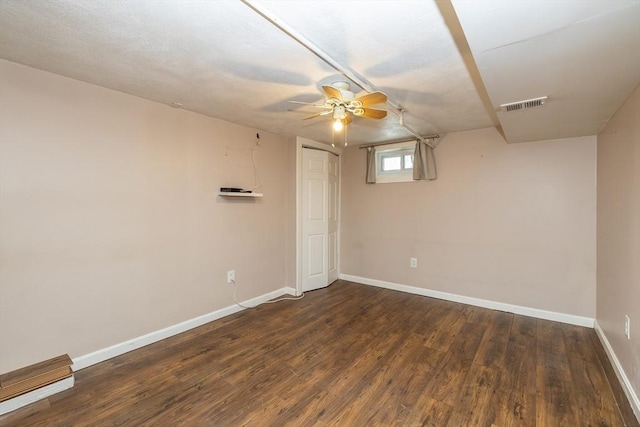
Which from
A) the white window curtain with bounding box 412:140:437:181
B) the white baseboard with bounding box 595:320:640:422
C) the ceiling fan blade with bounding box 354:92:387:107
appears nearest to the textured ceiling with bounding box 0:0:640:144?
the ceiling fan blade with bounding box 354:92:387:107

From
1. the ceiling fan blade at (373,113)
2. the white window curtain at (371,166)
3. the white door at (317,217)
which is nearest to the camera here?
the ceiling fan blade at (373,113)

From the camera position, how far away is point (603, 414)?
1818 mm

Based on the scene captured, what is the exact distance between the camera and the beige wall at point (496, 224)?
316 centimetres

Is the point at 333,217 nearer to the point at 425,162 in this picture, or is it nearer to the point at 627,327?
the point at 425,162

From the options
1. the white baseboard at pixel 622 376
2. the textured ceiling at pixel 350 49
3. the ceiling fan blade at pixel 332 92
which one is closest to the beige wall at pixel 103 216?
the textured ceiling at pixel 350 49

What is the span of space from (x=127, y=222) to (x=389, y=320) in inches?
115

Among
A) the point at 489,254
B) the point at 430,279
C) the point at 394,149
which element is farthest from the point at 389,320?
the point at 394,149

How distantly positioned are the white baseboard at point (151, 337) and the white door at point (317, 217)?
931 mm

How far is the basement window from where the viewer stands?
4273mm

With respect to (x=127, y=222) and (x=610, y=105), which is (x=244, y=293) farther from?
(x=610, y=105)

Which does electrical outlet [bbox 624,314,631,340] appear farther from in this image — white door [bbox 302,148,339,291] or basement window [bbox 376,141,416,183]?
white door [bbox 302,148,339,291]

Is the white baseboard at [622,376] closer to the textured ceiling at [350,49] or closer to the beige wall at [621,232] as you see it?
the beige wall at [621,232]

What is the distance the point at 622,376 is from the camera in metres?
2.09

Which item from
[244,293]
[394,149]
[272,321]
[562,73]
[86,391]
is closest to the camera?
[562,73]
